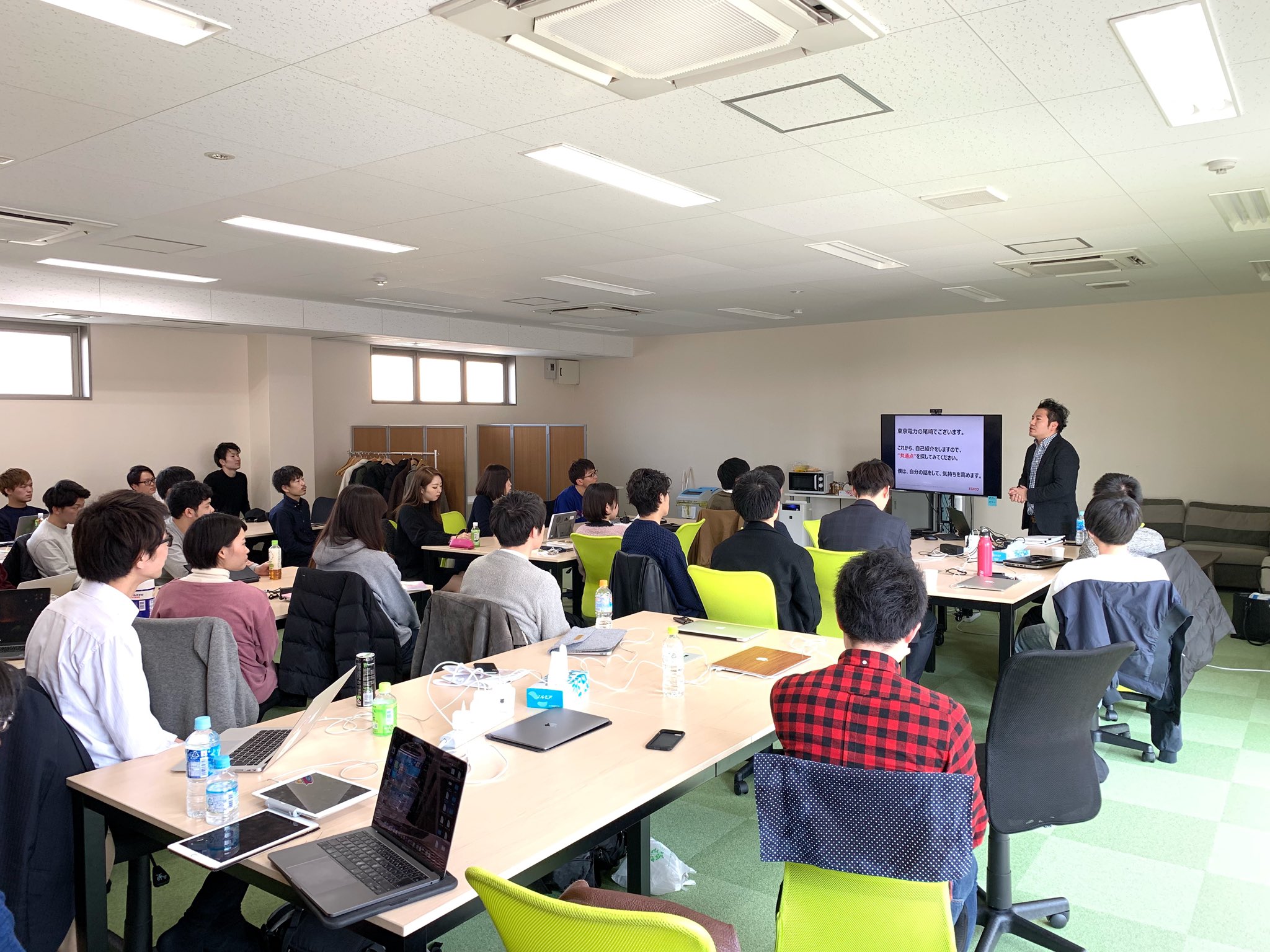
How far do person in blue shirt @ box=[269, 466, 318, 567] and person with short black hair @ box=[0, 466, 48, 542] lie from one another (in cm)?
180

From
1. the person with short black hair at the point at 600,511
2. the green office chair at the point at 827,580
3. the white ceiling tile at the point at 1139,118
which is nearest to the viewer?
the white ceiling tile at the point at 1139,118

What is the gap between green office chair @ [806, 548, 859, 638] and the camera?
440 cm

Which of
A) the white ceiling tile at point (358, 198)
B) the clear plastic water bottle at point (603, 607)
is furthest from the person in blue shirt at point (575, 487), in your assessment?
the clear plastic water bottle at point (603, 607)

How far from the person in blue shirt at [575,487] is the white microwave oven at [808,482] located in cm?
335

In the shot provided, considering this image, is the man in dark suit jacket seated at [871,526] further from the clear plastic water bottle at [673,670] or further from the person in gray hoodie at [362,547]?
the person in gray hoodie at [362,547]

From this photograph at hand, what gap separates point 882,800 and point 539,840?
0.68 m

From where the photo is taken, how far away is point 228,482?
8.60 meters

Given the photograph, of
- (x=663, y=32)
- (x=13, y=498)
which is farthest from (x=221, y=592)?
(x=13, y=498)

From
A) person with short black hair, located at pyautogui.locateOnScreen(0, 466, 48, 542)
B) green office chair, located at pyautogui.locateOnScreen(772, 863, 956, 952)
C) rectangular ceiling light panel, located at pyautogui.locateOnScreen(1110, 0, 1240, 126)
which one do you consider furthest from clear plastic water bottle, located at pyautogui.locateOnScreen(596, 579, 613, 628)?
person with short black hair, located at pyautogui.locateOnScreen(0, 466, 48, 542)

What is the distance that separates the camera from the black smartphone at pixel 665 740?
230 centimetres

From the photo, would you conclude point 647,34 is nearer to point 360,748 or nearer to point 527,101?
point 527,101

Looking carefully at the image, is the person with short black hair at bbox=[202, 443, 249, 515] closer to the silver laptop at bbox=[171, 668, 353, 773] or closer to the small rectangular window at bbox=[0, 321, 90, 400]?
the small rectangular window at bbox=[0, 321, 90, 400]

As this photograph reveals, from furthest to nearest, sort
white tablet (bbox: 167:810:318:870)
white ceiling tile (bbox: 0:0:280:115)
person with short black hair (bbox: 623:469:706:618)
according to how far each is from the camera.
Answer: person with short black hair (bbox: 623:469:706:618)
white ceiling tile (bbox: 0:0:280:115)
white tablet (bbox: 167:810:318:870)

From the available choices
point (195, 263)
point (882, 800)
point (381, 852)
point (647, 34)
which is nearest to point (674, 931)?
point (882, 800)
